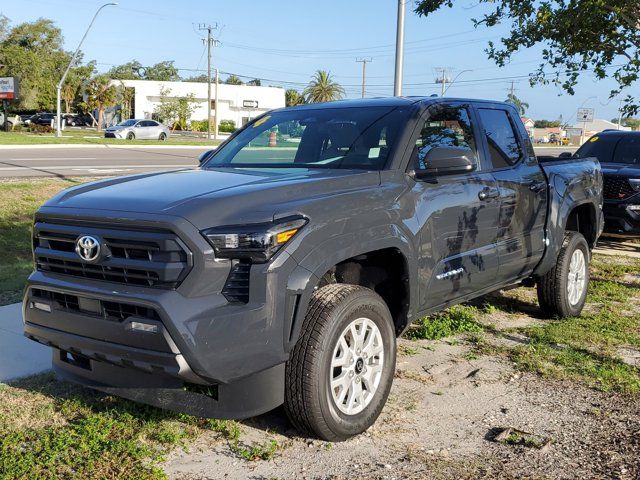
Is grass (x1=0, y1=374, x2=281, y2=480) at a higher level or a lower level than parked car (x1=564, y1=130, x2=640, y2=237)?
lower

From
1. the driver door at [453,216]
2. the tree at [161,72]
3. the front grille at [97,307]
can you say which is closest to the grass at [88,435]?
the front grille at [97,307]

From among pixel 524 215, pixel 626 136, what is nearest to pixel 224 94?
pixel 626 136

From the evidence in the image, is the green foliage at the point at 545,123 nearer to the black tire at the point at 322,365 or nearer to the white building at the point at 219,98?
the white building at the point at 219,98

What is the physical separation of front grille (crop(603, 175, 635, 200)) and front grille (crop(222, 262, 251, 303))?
819cm

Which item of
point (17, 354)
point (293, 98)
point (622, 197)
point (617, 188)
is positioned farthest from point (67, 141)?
point (293, 98)

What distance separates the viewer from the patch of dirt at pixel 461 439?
11.8 feet

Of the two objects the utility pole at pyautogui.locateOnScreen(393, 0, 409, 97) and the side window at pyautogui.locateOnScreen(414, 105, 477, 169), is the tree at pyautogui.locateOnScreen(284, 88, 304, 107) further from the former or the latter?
the side window at pyautogui.locateOnScreen(414, 105, 477, 169)

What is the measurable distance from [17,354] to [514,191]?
158 inches

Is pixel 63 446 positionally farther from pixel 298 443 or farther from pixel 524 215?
pixel 524 215

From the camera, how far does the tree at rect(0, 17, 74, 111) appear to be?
2354 inches

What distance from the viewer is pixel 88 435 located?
152 inches

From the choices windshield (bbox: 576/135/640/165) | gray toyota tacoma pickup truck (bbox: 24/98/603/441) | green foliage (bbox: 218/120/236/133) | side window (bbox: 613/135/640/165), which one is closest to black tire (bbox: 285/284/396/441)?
gray toyota tacoma pickup truck (bbox: 24/98/603/441)

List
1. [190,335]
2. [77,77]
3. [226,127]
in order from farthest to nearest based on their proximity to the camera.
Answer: [226,127], [77,77], [190,335]

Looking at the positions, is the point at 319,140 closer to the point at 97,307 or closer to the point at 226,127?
the point at 97,307
